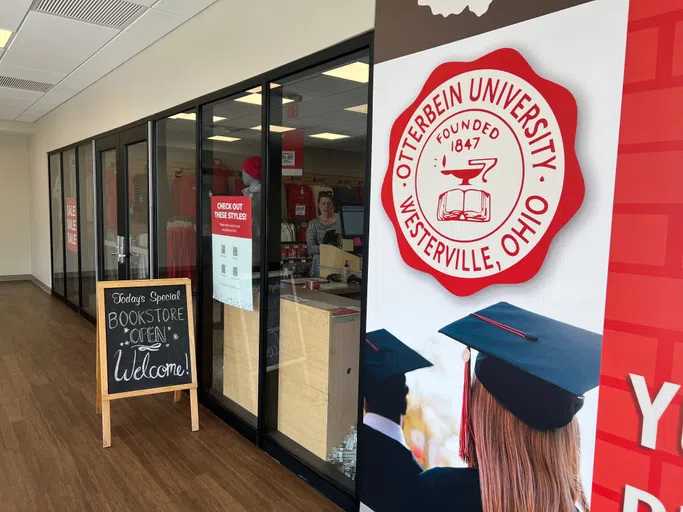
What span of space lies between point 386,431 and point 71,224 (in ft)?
20.8

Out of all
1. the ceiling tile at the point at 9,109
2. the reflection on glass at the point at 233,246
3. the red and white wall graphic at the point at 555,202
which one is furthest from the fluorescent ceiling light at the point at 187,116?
the ceiling tile at the point at 9,109

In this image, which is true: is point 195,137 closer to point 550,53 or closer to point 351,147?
point 351,147

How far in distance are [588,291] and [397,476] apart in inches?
45.6

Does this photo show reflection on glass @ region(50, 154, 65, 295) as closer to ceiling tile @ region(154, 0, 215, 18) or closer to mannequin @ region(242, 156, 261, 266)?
ceiling tile @ region(154, 0, 215, 18)

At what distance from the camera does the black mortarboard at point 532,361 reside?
1484 mm

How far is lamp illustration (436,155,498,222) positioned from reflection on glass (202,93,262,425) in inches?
58.3

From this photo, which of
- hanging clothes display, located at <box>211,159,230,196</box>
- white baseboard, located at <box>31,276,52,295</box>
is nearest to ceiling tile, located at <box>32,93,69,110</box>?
white baseboard, located at <box>31,276,52,295</box>

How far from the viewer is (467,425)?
1811 millimetres

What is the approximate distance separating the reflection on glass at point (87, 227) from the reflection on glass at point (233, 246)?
3.22m

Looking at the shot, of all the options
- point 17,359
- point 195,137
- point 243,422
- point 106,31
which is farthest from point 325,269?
point 17,359

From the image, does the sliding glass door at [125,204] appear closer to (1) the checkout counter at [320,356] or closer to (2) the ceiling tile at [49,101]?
(2) the ceiling tile at [49,101]

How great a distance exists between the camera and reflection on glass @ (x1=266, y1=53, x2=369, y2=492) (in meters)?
2.54

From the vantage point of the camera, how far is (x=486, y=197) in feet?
5.63

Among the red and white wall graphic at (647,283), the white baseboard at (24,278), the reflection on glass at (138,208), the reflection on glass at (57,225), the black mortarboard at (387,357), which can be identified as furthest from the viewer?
the white baseboard at (24,278)
